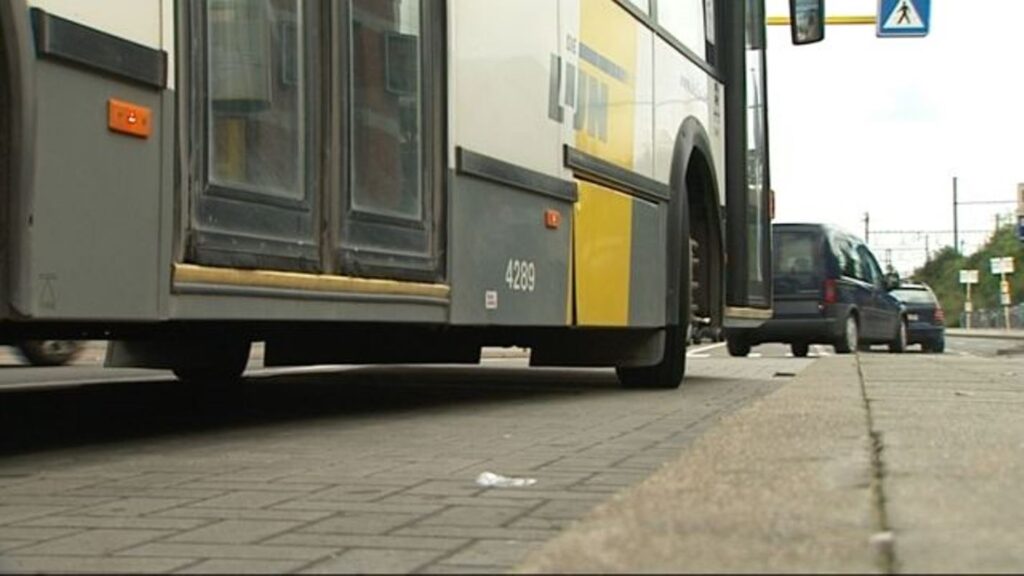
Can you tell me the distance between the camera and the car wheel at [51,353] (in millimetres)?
12875

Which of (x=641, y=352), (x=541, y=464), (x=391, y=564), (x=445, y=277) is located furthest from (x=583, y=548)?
(x=641, y=352)

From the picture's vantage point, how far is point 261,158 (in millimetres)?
5508

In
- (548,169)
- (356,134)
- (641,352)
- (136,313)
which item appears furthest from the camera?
(641,352)

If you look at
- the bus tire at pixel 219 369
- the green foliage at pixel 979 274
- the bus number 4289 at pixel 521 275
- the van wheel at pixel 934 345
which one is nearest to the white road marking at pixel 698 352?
the van wheel at pixel 934 345

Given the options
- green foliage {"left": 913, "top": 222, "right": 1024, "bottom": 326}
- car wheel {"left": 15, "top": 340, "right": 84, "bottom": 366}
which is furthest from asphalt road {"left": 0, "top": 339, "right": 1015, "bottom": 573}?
green foliage {"left": 913, "top": 222, "right": 1024, "bottom": 326}

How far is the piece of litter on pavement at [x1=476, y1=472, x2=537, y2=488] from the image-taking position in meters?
4.73

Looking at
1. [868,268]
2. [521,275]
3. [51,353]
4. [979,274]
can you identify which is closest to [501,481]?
[521,275]

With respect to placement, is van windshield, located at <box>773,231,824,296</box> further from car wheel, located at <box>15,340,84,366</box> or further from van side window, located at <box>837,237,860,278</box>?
car wheel, located at <box>15,340,84,366</box>

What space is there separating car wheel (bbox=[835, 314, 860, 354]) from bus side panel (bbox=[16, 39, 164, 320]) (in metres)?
14.5

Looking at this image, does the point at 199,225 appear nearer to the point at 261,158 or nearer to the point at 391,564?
the point at 261,158

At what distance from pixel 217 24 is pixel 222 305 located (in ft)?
3.76

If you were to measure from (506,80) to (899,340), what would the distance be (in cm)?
1570

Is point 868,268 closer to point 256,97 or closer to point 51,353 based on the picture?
point 51,353

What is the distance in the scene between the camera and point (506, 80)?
7.29m
